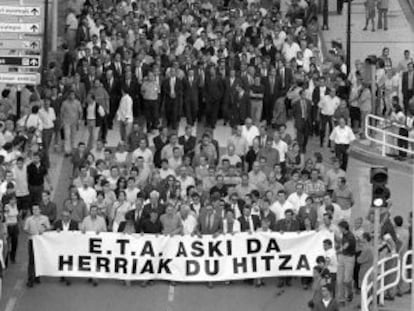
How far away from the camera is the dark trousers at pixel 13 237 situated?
1186 inches

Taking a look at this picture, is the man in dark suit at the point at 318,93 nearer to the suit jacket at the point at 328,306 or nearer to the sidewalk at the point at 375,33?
the sidewalk at the point at 375,33

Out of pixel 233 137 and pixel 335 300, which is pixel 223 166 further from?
pixel 335 300

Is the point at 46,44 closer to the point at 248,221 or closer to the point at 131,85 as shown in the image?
the point at 131,85

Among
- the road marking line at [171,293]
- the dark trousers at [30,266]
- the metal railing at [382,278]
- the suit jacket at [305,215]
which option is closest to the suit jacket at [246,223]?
the suit jacket at [305,215]

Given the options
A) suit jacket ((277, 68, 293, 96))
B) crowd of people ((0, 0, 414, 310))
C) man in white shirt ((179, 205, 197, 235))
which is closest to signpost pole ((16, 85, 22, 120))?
crowd of people ((0, 0, 414, 310))

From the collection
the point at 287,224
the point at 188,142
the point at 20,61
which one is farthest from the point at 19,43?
the point at 287,224

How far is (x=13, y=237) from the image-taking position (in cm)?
3017

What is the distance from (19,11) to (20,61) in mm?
1067

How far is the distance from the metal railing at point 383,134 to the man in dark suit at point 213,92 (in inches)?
126

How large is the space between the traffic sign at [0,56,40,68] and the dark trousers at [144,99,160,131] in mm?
3401

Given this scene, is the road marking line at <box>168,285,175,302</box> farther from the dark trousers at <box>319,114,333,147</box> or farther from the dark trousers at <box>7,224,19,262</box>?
the dark trousers at <box>319,114,333,147</box>

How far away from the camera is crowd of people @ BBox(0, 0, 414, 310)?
2975 cm

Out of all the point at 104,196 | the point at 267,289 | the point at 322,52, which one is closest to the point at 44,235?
the point at 104,196

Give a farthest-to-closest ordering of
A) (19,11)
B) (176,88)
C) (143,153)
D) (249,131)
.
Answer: (176,88)
(249,131)
(19,11)
(143,153)
